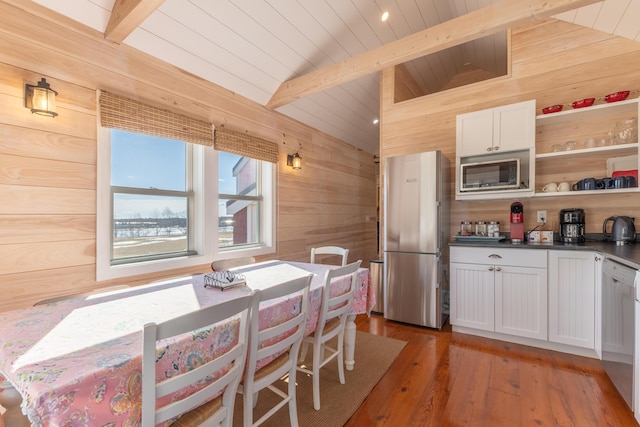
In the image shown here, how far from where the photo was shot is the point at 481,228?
329 cm

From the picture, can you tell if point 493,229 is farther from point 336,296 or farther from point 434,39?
point 336,296

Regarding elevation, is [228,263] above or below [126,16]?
below

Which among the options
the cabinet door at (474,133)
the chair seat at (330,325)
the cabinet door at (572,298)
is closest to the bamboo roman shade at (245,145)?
the chair seat at (330,325)

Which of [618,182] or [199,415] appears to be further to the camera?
[618,182]

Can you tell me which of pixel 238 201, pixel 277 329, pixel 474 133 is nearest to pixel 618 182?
pixel 474 133

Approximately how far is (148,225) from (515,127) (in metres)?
3.61

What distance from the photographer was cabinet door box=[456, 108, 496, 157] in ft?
9.91

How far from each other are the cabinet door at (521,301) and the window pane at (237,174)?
9.32 feet

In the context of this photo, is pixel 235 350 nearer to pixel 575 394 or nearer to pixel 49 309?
pixel 49 309

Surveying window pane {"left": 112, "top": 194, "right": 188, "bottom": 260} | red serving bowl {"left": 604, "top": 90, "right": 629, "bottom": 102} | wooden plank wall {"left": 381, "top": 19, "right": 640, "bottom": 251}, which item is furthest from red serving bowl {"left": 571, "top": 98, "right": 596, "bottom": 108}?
window pane {"left": 112, "top": 194, "right": 188, "bottom": 260}

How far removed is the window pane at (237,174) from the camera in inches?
128

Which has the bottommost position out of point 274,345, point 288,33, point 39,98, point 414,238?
point 274,345

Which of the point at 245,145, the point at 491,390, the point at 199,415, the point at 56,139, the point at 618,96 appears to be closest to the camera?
the point at 199,415

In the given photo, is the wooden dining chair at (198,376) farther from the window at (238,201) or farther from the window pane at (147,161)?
the window at (238,201)
